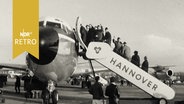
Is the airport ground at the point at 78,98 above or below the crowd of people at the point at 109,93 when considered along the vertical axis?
below

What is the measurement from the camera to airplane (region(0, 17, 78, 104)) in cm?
1171

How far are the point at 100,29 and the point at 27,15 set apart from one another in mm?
3854

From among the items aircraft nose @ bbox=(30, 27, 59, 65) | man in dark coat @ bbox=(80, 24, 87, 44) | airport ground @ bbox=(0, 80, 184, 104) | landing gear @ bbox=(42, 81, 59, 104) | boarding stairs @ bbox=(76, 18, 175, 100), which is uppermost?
man in dark coat @ bbox=(80, 24, 87, 44)

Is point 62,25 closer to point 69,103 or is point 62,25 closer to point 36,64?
point 36,64

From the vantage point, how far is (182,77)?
80688 millimetres

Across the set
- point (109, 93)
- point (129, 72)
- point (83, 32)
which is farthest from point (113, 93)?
point (83, 32)

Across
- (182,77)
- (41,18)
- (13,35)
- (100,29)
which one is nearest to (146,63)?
(100,29)

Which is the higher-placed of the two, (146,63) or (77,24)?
(77,24)

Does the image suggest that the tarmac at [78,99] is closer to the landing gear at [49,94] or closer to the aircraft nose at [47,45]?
the landing gear at [49,94]

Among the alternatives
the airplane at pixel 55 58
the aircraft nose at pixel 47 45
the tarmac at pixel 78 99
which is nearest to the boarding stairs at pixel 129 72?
the airplane at pixel 55 58

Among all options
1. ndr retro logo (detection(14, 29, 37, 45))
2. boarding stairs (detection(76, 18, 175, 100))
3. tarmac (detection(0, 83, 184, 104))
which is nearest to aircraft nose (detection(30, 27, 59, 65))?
ndr retro logo (detection(14, 29, 37, 45))

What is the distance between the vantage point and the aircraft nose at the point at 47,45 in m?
11.5

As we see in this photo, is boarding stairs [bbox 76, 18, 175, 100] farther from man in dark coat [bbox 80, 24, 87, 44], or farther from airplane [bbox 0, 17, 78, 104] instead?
man in dark coat [bbox 80, 24, 87, 44]

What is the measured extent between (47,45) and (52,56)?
60 cm
